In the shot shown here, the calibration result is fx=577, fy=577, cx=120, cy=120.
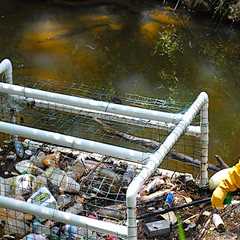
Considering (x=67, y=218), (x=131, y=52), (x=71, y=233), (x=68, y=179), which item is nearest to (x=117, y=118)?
(x=68, y=179)

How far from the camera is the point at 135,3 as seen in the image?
11766mm

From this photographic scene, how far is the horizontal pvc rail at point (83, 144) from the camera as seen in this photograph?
11.8ft

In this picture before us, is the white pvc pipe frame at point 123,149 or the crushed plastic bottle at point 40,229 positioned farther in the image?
the crushed plastic bottle at point 40,229

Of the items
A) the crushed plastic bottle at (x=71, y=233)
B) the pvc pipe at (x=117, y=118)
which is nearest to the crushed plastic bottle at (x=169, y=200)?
the pvc pipe at (x=117, y=118)

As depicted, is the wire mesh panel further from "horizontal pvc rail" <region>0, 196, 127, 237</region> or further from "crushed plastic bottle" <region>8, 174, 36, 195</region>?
"horizontal pvc rail" <region>0, 196, 127, 237</region>

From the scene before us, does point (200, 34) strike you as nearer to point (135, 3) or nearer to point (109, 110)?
point (135, 3)

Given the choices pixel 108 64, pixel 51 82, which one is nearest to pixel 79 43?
pixel 108 64

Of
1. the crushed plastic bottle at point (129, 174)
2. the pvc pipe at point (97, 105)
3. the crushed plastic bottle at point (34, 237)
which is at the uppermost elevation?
the pvc pipe at point (97, 105)

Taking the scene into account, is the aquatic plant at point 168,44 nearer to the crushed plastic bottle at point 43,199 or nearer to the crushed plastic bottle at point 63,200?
the crushed plastic bottle at point 63,200

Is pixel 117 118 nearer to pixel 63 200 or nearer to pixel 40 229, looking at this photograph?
pixel 63 200

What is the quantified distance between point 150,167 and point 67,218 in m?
0.62

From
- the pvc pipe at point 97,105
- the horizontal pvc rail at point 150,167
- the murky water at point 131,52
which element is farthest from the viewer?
the murky water at point 131,52

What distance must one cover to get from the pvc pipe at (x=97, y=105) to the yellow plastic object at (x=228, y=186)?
65cm

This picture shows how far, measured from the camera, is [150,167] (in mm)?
3463
